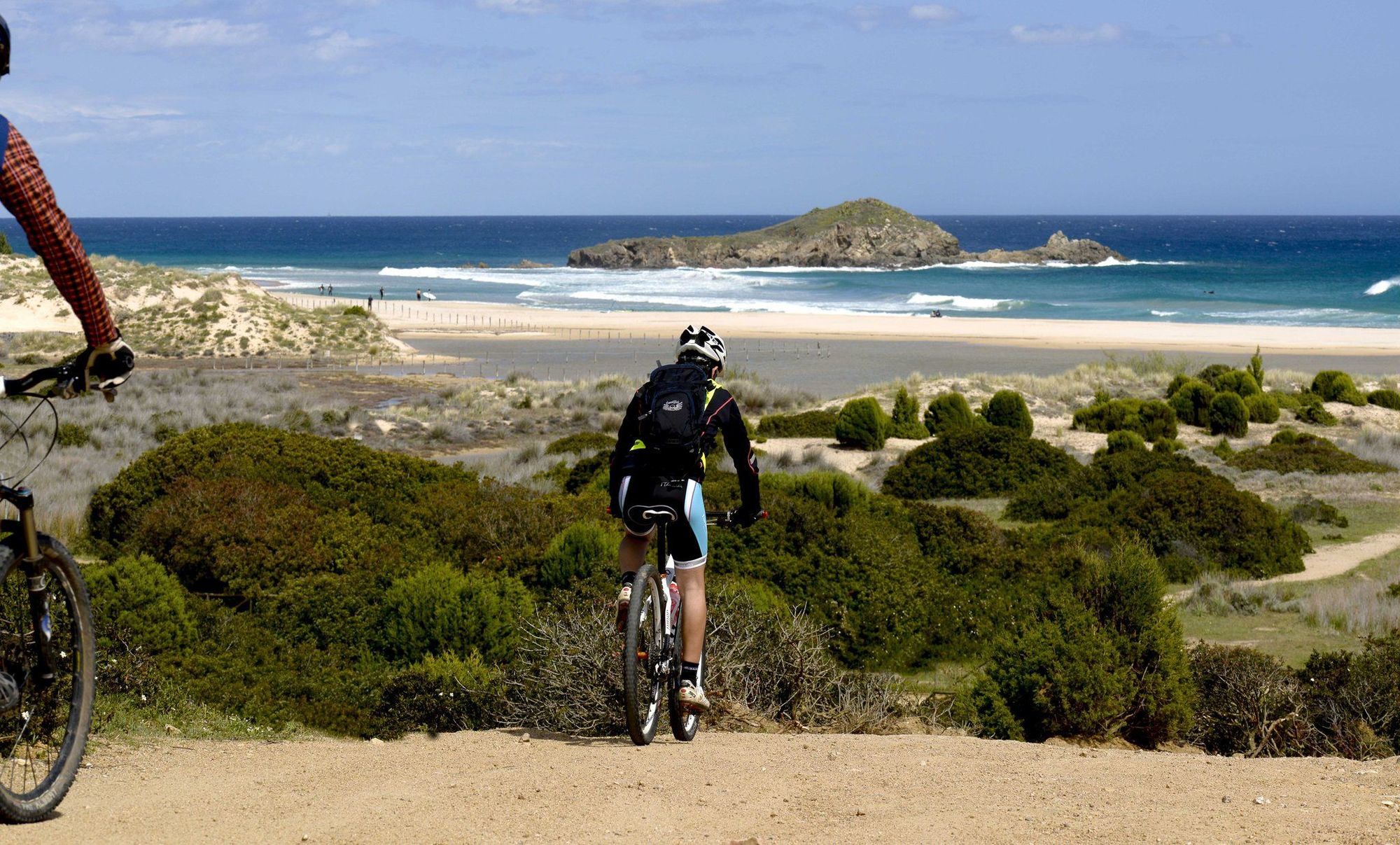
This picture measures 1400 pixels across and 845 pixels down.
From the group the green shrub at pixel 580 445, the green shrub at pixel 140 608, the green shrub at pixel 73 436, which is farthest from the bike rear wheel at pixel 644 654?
the green shrub at pixel 73 436

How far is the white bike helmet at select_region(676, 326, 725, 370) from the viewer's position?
5527mm

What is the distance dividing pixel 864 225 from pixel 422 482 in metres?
128

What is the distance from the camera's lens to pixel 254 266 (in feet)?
378

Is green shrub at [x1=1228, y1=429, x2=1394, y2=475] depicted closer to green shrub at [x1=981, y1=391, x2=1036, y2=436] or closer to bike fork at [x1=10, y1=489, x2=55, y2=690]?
green shrub at [x1=981, y1=391, x2=1036, y2=436]

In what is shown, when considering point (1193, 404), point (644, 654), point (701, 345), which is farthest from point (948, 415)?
point (644, 654)

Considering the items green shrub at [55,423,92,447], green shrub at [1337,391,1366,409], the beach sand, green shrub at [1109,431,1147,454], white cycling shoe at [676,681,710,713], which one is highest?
white cycling shoe at [676,681,710,713]

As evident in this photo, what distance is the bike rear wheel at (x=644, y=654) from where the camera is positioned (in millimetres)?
5223

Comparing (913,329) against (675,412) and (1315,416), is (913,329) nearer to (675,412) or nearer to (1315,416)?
(1315,416)

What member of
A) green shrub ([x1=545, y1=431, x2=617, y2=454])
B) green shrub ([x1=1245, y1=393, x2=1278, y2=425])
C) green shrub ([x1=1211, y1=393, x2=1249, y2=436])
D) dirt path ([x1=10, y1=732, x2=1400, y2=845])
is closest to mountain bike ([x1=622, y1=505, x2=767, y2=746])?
dirt path ([x1=10, y1=732, x2=1400, y2=845])

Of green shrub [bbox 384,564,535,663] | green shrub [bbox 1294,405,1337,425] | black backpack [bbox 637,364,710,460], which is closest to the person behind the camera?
black backpack [bbox 637,364,710,460]

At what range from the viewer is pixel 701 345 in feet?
18.2

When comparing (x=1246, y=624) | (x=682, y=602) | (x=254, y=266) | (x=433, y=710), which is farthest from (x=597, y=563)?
(x=254, y=266)

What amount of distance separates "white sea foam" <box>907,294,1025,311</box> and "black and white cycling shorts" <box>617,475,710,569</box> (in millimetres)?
69450

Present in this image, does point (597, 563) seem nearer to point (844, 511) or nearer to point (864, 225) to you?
Answer: point (844, 511)
